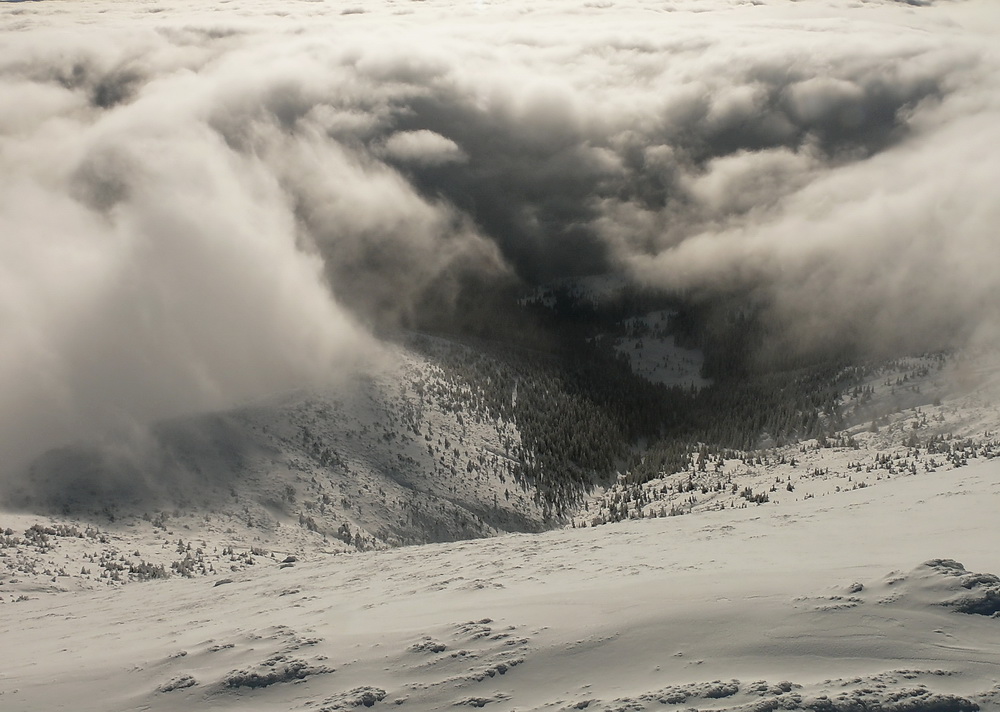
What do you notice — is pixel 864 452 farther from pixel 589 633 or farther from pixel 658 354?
pixel 658 354

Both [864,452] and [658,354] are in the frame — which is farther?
[658,354]

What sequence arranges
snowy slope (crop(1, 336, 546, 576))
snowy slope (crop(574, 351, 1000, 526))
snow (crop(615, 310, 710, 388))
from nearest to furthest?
snowy slope (crop(1, 336, 546, 576)), snowy slope (crop(574, 351, 1000, 526)), snow (crop(615, 310, 710, 388))

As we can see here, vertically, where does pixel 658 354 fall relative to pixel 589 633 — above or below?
below

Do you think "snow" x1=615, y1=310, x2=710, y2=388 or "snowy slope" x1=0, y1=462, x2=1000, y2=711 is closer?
"snowy slope" x1=0, y1=462, x2=1000, y2=711

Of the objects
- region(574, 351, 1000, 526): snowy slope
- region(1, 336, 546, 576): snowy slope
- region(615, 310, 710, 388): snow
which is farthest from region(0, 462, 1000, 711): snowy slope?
region(615, 310, 710, 388): snow

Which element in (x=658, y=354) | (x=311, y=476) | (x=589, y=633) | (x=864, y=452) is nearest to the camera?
(x=589, y=633)

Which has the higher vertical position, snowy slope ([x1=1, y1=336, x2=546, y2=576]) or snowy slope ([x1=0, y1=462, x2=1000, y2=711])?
snowy slope ([x1=0, y1=462, x2=1000, y2=711])

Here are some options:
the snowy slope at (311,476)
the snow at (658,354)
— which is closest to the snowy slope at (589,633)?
the snowy slope at (311,476)

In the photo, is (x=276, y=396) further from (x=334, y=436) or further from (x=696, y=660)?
(x=696, y=660)

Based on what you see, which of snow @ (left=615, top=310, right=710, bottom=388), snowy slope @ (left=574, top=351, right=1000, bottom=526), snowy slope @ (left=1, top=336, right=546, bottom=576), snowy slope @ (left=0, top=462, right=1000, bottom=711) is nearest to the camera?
snowy slope @ (left=0, top=462, right=1000, bottom=711)

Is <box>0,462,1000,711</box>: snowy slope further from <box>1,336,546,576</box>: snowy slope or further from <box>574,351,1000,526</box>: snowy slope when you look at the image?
<box>1,336,546,576</box>: snowy slope

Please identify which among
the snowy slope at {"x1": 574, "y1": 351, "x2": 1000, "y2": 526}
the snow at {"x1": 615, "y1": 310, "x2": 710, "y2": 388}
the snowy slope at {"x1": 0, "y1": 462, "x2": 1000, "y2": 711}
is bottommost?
the snow at {"x1": 615, "y1": 310, "x2": 710, "y2": 388}

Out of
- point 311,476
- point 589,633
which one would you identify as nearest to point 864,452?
point 311,476
